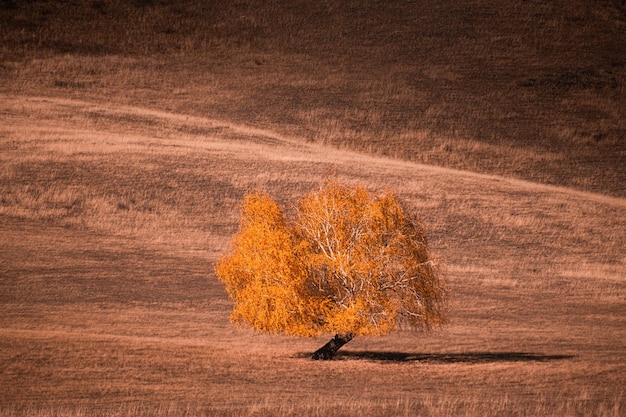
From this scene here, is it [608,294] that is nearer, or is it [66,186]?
[608,294]

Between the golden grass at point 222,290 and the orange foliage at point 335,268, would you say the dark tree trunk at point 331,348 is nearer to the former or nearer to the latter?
the golden grass at point 222,290

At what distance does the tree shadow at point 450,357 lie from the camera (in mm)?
22938

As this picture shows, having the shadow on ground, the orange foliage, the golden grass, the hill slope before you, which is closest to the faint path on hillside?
the golden grass

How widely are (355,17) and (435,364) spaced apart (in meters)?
70.8

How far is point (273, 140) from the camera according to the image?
60938 mm

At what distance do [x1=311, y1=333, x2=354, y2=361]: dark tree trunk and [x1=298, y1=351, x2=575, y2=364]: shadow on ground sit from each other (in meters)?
0.20

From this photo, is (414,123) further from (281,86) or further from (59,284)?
(59,284)

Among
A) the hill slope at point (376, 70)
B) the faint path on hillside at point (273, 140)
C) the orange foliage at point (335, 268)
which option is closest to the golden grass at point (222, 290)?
the faint path on hillside at point (273, 140)

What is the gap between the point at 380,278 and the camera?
22.0 meters

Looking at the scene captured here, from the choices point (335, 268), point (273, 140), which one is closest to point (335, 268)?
point (335, 268)

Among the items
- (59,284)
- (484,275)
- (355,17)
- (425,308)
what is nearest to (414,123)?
(355,17)

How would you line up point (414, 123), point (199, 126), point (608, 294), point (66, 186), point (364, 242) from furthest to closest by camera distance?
point (414, 123) < point (199, 126) < point (66, 186) < point (608, 294) < point (364, 242)

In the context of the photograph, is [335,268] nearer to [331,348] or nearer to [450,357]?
[331,348]

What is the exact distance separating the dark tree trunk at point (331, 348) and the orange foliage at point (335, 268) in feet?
3.09
